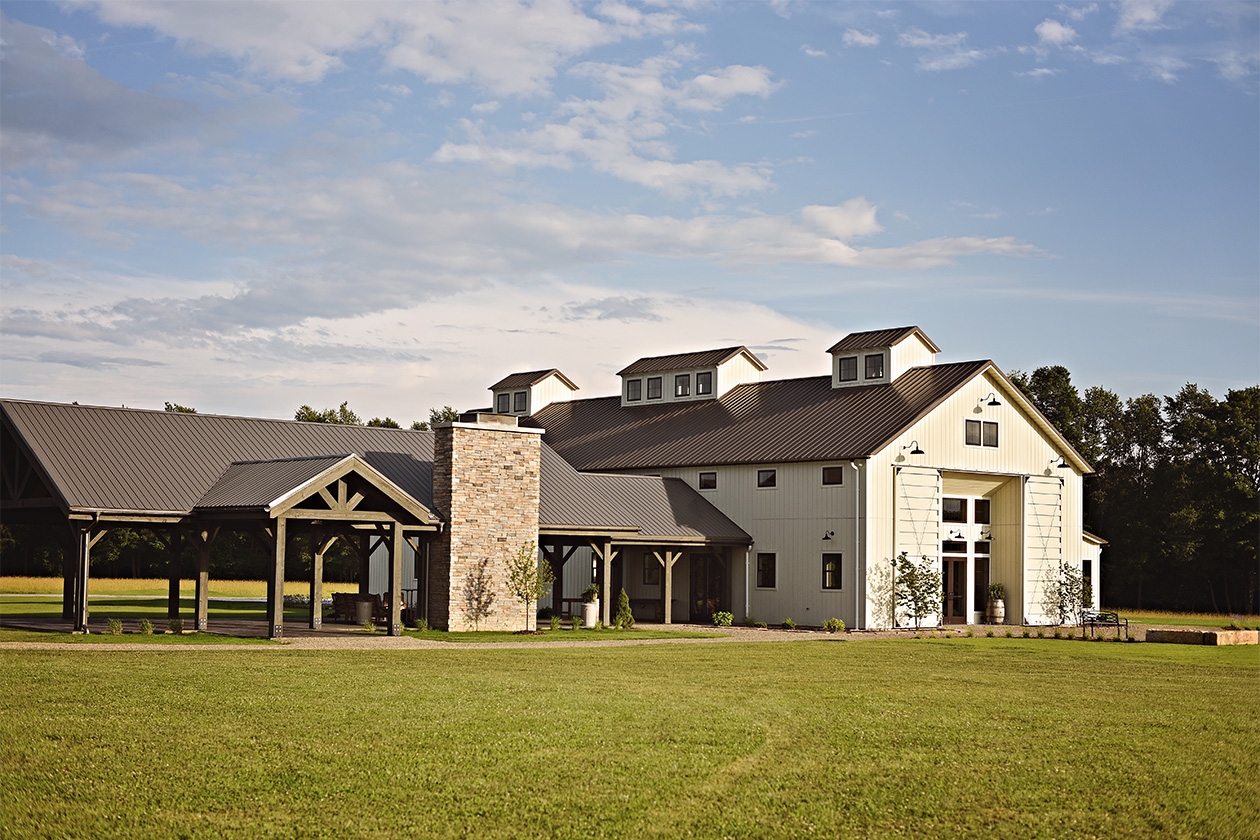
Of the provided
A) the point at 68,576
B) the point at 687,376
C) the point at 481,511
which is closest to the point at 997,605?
the point at 687,376

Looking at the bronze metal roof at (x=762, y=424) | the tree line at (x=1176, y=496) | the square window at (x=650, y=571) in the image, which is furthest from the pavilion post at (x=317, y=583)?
the tree line at (x=1176, y=496)

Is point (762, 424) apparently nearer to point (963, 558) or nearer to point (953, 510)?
point (953, 510)

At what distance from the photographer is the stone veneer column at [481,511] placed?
30828mm

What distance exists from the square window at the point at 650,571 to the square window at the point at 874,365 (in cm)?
923

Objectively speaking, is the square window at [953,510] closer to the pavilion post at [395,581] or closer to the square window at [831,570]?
the square window at [831,570]

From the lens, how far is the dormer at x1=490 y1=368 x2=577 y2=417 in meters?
52.6

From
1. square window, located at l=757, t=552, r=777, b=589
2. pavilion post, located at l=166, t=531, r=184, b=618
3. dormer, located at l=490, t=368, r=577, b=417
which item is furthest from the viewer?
dormer, located at l=490, t=368, r=577, b=417

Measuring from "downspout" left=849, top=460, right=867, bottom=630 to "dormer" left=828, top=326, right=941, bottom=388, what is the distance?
575cm

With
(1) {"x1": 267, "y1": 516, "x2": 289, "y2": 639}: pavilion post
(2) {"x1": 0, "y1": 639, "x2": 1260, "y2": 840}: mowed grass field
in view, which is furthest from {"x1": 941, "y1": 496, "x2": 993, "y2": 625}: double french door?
(1) {"x1": 267, "y1": 516, "x2": 289, "y2": 639}: pavilion post

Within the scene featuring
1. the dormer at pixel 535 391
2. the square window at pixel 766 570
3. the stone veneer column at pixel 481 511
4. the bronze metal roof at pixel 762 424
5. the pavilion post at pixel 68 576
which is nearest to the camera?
the stone veneer column at pixel 481 511

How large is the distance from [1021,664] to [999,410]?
18.2m

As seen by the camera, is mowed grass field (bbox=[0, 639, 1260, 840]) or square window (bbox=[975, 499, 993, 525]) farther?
square window (bbox=[975, 499, 993, 525])

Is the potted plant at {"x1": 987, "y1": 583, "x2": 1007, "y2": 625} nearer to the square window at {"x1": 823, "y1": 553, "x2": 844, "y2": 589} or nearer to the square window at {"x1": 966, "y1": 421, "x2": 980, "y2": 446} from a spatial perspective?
the square window at {"x1": 966, "y1": 421, "x2": 980, "y2": 446}

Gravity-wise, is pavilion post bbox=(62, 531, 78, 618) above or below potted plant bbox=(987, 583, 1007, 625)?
above
